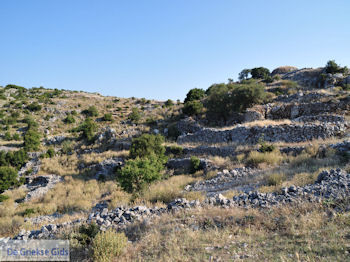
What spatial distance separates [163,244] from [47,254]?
2.51 metres

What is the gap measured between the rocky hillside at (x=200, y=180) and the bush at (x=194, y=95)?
9.9 inches

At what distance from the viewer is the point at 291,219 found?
13.3 ft

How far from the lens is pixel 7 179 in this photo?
15.6 meters

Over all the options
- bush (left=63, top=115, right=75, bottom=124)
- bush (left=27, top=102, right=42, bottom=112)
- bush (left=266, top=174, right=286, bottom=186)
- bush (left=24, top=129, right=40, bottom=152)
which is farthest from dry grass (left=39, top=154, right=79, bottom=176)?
bush (left=27, top=102, right=42, bottom=112)

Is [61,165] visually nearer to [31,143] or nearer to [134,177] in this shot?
[31,143]

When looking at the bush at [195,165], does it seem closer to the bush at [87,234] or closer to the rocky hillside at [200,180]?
Answer: the rocky hillside at [200,180]

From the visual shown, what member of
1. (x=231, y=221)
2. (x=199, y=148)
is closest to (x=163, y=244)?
(x=231, y=221)

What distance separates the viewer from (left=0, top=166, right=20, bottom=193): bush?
1520 centimetres

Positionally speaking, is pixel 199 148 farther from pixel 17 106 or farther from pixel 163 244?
pixel 17 106

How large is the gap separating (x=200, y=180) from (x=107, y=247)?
7.88 meters

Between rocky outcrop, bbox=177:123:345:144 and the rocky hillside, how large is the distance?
0.07m

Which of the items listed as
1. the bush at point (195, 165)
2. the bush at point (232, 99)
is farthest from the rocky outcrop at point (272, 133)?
the bush at point (232, 99)

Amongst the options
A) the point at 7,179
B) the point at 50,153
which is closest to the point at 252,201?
the point at 7,179

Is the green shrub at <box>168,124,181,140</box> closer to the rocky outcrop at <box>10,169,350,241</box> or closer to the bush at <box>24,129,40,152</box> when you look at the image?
the bush at <box>24,129,40,152</box>
